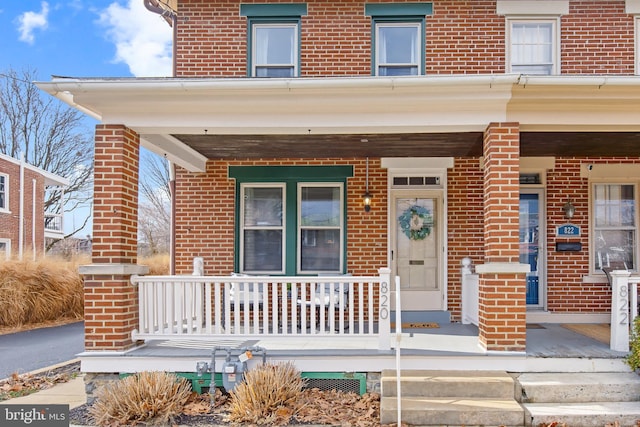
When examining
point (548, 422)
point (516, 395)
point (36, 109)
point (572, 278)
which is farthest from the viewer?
point (36, 109)

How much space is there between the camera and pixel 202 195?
8305 mm

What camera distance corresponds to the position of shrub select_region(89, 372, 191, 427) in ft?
16.7

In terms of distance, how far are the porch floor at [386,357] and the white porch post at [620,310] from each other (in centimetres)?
18

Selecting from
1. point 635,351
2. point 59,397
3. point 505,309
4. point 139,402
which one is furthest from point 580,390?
point 59,397

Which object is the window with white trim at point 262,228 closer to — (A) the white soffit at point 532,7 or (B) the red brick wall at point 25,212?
(A) the white soffit at point 532,7

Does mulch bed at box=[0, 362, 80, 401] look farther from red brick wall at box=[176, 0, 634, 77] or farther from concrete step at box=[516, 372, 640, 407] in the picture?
concrete step at box=[516, 372, 640, 407]

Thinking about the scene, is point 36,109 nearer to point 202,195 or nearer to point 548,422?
point 202,195

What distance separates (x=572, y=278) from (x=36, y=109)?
29.4 meters

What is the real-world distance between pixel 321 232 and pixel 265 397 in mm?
3634

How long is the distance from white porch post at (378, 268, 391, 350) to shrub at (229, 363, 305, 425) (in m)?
1.10

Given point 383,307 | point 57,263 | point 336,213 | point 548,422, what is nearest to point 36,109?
point 57,263

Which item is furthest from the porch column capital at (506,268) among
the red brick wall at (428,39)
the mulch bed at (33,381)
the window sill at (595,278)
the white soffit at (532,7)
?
the mulch bed at (33,381)

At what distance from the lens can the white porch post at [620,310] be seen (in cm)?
573

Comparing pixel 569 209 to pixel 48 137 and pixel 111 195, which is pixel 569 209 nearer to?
pixel 111 195
